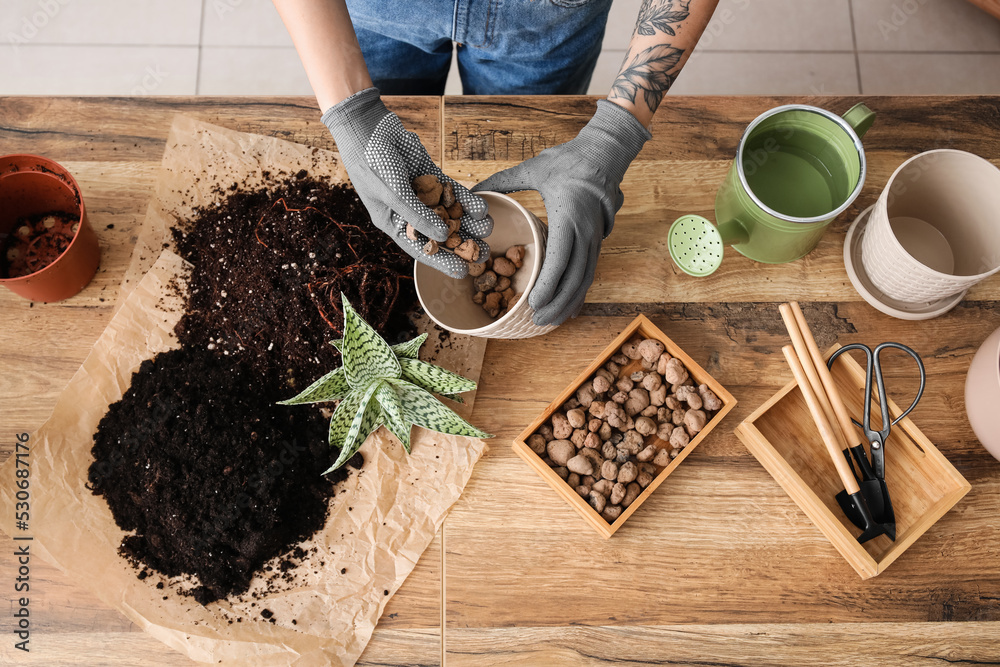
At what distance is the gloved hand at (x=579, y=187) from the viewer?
2.84 feet

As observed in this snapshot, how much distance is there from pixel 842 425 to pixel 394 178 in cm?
69

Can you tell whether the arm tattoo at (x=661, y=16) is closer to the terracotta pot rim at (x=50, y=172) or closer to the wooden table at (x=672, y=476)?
the wooden table at (x=672, y=476)

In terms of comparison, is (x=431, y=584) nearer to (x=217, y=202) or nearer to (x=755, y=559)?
(x=755, y=559)

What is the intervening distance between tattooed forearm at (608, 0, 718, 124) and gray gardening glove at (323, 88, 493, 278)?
0.30 m

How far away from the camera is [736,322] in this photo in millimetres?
983

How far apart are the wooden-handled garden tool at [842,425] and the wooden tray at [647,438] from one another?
117mm

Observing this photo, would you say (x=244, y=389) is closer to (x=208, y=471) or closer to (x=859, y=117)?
(x=208, y=471)

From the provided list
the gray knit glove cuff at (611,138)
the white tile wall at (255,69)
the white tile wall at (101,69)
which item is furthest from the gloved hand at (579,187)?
the white tile wall at (101,69)

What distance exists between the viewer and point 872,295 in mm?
961

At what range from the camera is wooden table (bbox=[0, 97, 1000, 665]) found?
2.88ft

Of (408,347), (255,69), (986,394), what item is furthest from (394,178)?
(255,69)

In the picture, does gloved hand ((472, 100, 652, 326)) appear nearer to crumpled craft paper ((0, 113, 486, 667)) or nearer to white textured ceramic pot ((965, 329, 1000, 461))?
crumpled craft paper ((0, 113, 486, 667))

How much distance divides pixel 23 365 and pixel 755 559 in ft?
3.73

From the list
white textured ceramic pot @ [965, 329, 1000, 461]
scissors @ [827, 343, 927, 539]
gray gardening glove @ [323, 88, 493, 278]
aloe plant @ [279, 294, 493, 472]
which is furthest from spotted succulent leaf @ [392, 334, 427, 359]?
white textured ceramic pot @ [965, 329, 1000, 461]
